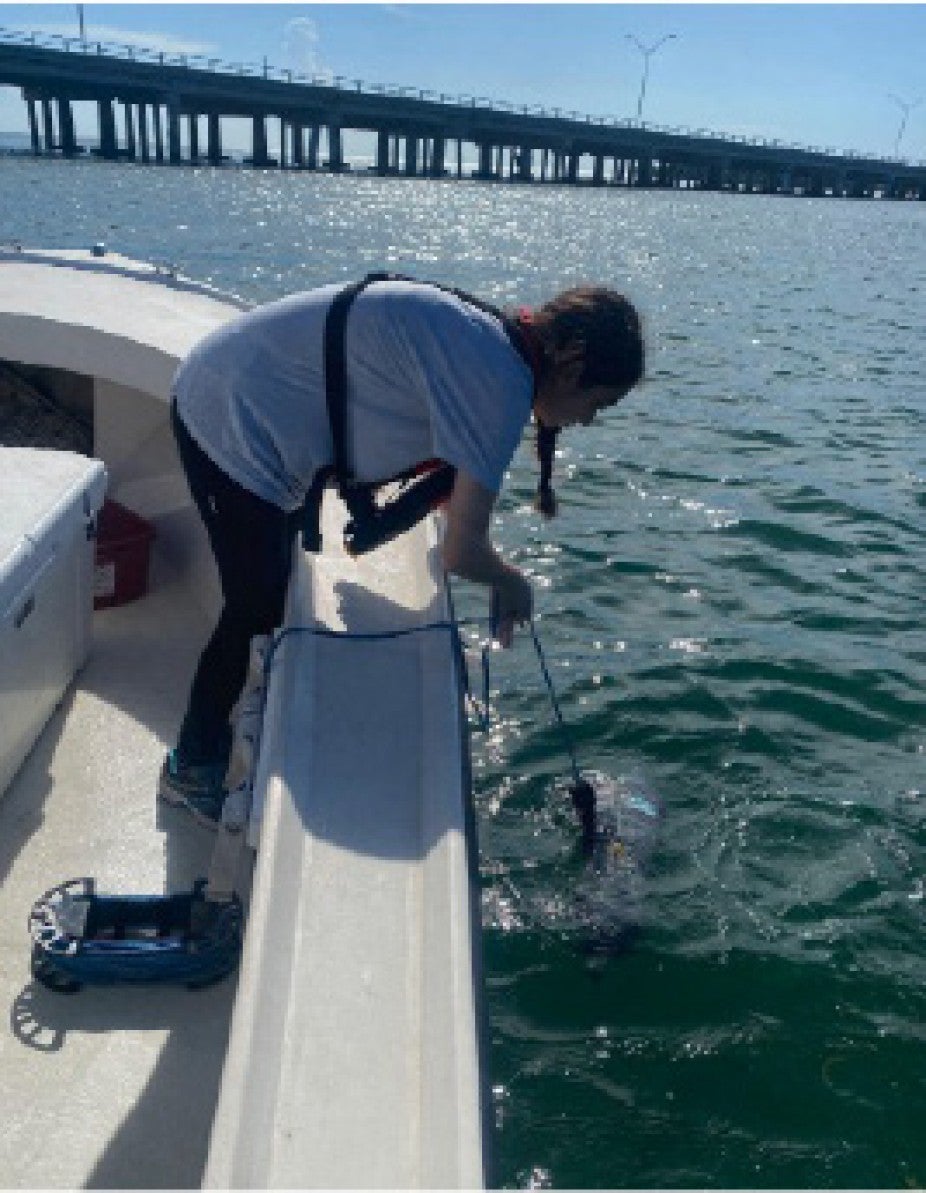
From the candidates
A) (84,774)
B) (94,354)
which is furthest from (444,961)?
(94,354)

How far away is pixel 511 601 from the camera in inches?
119

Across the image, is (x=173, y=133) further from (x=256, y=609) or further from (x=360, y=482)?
(x=360, y=482)

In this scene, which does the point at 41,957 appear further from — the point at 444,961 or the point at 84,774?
the point at 444,961

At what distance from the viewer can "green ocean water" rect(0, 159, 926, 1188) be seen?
3.39 metres

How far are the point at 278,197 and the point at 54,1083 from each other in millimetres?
65105

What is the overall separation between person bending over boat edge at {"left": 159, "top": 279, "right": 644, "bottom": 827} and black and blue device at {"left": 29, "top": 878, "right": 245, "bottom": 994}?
3.10 feet

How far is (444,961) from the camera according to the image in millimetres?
2086

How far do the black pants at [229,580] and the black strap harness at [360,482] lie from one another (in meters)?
0.12

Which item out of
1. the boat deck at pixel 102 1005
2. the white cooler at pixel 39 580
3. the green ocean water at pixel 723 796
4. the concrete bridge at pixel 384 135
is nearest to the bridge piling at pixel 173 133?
the concrete bridge at pixel 384 135

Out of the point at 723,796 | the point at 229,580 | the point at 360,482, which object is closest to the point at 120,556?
the point at 229,580

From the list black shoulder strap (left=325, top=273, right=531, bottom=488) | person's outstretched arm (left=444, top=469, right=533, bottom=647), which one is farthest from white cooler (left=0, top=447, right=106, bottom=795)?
person's outstretched arm (left=444, top=469, right=533, bottom=647)

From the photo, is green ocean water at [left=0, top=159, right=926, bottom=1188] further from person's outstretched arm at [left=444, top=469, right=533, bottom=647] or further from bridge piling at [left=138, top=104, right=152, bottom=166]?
bridge piling at [left=138, top=104, right=152, bottom=166]

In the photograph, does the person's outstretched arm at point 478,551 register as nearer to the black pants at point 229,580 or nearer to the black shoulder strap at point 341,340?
the black shoulder strap at point 341,340

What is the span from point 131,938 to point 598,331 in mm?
2086
